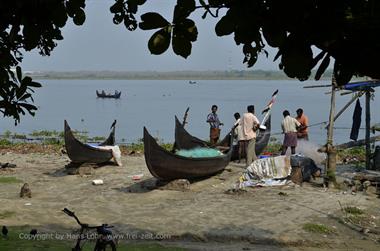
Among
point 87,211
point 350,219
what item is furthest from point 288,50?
point 87,211

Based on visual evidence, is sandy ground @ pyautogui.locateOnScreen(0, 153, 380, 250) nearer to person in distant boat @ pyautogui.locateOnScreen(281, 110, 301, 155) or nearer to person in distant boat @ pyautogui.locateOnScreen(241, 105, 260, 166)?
person in distant boat @ pyautogui.locateOnScreen(241, 105, 260, 166)

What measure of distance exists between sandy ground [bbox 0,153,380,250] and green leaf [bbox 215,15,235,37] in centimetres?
524

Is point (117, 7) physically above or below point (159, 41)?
above

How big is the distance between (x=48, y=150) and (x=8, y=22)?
51.3ft

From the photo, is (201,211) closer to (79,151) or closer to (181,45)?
(79,151)

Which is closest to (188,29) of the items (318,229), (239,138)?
(318,229)

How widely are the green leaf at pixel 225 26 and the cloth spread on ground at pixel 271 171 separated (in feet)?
29.3

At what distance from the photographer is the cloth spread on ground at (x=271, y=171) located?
11.1 metres

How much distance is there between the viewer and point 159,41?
237cm

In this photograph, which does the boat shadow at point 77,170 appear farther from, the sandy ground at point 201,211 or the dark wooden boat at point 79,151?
the sandy ground at point 201,211

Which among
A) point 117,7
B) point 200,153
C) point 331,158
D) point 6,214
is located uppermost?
point 117,7

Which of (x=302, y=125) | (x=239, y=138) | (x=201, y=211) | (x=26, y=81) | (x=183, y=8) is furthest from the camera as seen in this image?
(x=302, y=125)

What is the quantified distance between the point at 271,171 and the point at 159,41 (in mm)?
9079

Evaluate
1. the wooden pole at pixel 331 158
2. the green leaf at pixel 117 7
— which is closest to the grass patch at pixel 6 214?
the green leaf at pixel 117 7
